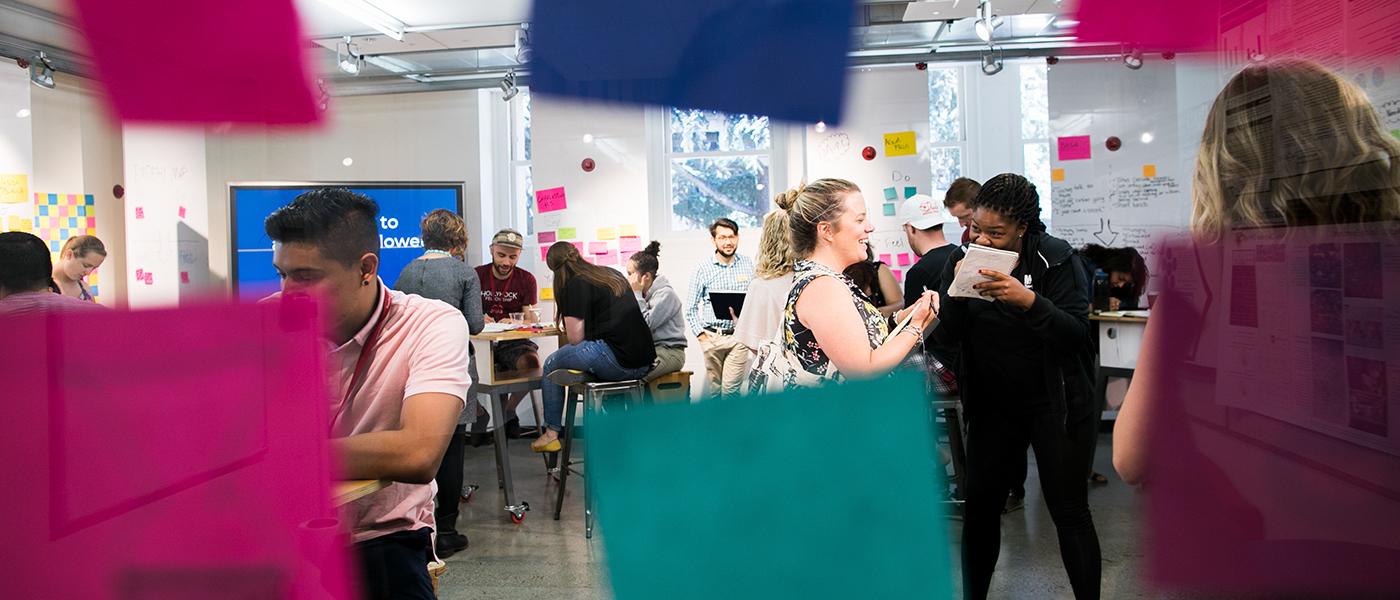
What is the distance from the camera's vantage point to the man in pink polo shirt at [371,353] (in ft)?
1.81

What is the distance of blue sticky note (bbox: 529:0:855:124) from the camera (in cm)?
52

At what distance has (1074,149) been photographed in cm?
56

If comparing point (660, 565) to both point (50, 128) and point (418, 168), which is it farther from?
point (50, 128)

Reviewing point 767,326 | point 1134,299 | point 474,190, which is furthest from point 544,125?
point 1134,299

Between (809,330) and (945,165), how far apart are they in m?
0.18

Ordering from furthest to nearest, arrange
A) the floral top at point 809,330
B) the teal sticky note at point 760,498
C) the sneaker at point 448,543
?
the sneaker at point 448,543, the floral top at point 809,330, the teal sticky note at point 760,498

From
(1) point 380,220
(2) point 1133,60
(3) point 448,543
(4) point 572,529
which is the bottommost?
(3) point 448,543

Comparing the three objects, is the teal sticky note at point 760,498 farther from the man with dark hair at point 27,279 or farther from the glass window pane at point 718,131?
the man with dark hair at point 27,279

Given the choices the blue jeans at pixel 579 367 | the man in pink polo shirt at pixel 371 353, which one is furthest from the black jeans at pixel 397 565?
the blue jeans at pixel 579 367

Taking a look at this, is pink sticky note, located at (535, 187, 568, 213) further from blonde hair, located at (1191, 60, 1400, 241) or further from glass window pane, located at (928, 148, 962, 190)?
blonde hair, located at (1191, 60, 1400, 241)

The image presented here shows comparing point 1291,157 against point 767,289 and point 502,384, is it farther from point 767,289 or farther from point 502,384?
point 502,384

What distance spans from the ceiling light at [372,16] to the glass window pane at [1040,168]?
433mm

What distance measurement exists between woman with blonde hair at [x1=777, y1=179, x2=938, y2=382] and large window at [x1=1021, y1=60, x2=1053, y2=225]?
0.11 metres

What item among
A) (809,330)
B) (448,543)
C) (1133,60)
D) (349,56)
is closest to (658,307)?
(809,330)
